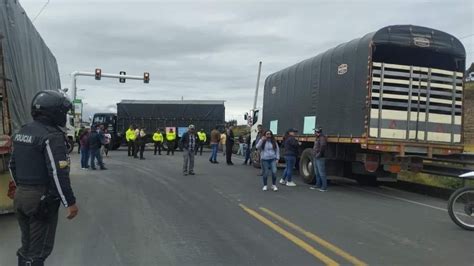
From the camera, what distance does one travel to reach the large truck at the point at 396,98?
12695 millimetres

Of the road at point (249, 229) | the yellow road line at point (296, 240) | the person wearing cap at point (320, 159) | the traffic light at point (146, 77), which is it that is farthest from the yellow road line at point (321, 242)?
the traffic light at point (146, 77)

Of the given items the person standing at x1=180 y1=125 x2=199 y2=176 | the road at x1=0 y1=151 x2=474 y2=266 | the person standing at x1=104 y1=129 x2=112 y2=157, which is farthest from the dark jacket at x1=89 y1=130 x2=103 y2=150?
the road at x1=0 y1=151 x2=474 y2=266

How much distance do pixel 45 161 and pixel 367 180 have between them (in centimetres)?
1285

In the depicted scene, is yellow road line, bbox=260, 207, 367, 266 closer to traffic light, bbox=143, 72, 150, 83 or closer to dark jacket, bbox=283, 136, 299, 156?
dark jacket, bbox=283, 136, 299, 156

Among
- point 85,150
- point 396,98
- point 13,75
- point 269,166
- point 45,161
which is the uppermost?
point 396,98

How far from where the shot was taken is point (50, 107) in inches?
180

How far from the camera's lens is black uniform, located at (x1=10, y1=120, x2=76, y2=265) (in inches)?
172

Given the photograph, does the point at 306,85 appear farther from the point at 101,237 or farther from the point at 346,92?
the point at 101,237

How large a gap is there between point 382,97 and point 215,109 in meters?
25.0

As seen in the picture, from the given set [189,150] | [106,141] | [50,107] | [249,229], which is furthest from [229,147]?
[50,107]

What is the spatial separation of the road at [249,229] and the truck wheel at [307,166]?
187cm

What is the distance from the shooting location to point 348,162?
49.6 ft

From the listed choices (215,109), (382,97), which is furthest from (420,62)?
(215,109)

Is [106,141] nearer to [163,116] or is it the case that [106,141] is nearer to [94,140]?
[94,140]
